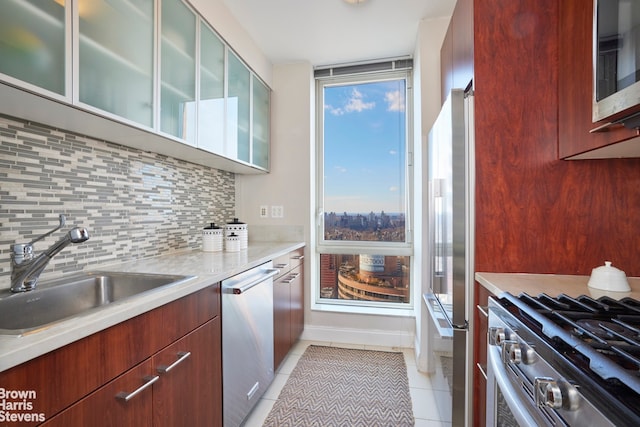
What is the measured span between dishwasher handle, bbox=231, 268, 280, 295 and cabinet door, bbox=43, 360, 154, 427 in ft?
1.70

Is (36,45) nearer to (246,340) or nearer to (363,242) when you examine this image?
(246,340)

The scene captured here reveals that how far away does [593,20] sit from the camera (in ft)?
3.20

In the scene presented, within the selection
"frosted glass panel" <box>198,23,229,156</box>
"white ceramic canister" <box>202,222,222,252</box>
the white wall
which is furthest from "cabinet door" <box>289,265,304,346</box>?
the white wall

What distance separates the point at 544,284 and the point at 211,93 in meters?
1.93

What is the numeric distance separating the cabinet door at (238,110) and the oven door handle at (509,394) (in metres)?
1.75

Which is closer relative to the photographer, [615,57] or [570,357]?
[570,357]

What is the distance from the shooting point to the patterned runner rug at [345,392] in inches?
64.1

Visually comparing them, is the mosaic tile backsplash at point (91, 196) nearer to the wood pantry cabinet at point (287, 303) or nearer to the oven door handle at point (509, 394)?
the wood pantry cabinet at point (287, 303)

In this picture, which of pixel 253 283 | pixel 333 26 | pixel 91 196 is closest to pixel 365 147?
pixel 333 26

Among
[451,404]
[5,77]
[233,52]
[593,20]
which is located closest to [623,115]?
[593,20]

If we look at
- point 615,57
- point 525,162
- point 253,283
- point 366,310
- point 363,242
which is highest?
point 615,57

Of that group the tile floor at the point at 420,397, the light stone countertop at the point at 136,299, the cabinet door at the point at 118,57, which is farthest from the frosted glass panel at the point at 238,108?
the tile floor at the point at 420,397

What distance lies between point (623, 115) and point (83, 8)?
5.83 ft

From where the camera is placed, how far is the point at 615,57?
0.88 meters
